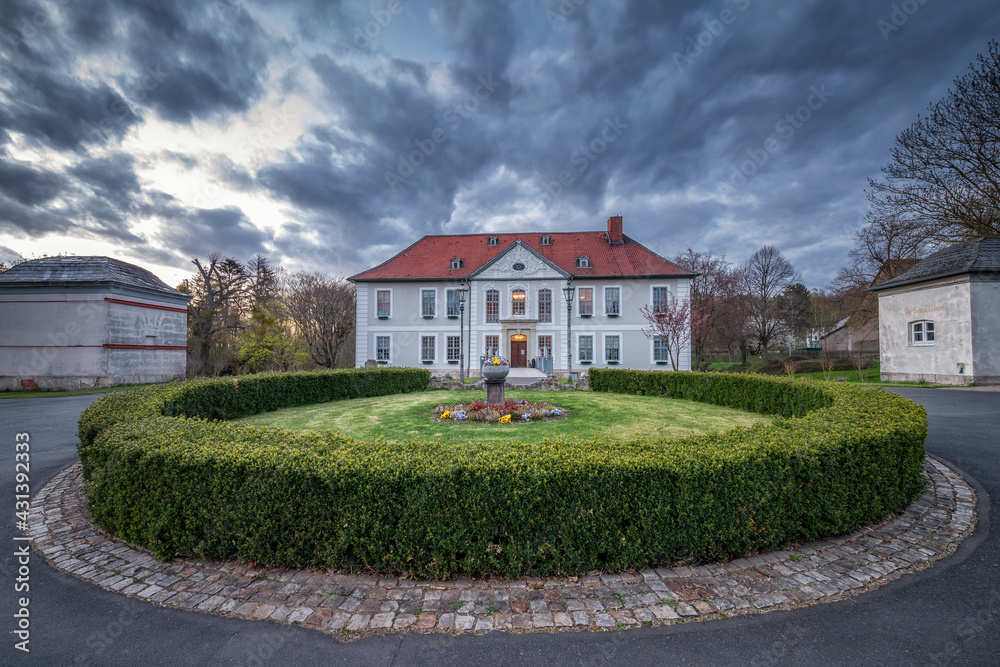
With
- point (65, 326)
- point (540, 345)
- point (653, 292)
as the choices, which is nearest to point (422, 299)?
point (540, 345)

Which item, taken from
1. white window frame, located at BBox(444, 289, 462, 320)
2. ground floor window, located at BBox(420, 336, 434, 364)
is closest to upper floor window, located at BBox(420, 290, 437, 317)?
white window frame, located at BBox(444, 289, 462, 320)

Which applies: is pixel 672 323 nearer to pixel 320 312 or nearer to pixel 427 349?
pixel 427 349

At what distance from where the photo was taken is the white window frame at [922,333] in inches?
691

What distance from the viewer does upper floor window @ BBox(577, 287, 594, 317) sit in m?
25.3

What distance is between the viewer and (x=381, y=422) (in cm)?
972

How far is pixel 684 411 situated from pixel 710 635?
31.7ft

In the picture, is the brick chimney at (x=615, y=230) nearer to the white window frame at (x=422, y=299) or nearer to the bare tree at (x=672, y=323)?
the bare tree at (x=672, y=323)

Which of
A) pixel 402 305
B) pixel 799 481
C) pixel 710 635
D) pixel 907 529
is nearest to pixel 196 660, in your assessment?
pixel 710 635

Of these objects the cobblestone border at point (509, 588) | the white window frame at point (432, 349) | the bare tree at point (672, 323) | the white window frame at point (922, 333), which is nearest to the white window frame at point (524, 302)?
the white window frame at point (432, 349)

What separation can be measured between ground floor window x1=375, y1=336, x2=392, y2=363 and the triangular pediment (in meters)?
7.26

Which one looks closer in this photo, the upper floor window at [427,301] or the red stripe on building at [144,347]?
the red stripe on building at [144,347]

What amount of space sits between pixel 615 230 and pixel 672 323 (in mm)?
8758

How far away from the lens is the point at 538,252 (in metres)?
25.9

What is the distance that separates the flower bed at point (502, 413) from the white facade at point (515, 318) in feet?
46.9
